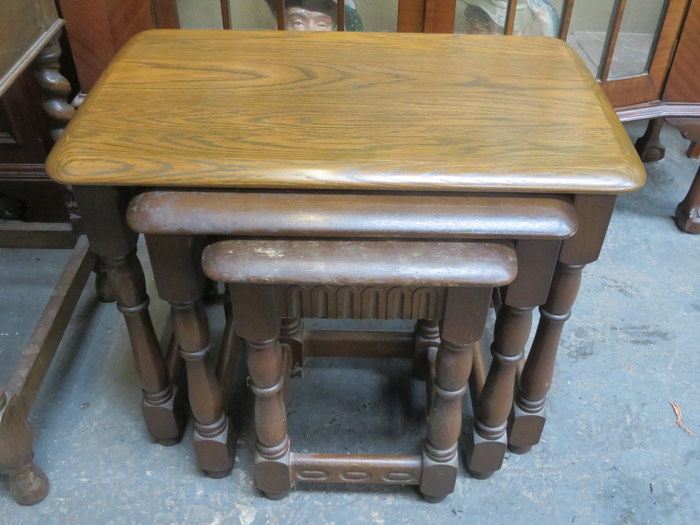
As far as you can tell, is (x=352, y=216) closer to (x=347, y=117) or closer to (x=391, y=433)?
(x=347, y=117)

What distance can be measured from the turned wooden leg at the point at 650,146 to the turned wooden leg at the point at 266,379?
145 cm

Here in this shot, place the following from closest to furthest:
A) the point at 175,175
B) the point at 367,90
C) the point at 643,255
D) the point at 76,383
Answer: the point at 175,175 < the point at 367,90 < the point at 76,383 < the point at 643,255

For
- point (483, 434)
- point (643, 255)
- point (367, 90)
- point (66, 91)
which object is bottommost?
point (643, 255)

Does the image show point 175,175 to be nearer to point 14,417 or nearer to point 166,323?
point 14,417

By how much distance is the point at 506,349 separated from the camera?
97cm

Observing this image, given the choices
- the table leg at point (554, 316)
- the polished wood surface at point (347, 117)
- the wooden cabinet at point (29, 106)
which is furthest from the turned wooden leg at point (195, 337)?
the table leg at point (554, 316)

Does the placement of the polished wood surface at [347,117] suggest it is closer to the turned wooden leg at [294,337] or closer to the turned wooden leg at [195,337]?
the turned wooden leg at [195,337]

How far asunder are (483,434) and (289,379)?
37cm

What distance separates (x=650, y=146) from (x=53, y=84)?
5.18ft

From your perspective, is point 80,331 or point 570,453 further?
point 80,331

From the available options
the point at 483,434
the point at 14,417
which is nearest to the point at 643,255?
the point at 483,434

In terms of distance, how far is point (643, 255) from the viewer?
64.6 inches

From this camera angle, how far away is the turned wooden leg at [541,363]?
95 centimetres

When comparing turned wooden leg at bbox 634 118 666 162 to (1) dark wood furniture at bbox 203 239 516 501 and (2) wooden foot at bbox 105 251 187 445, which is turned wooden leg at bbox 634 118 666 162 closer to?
(1) dark wood furniture at bbox 203 239 516 501
